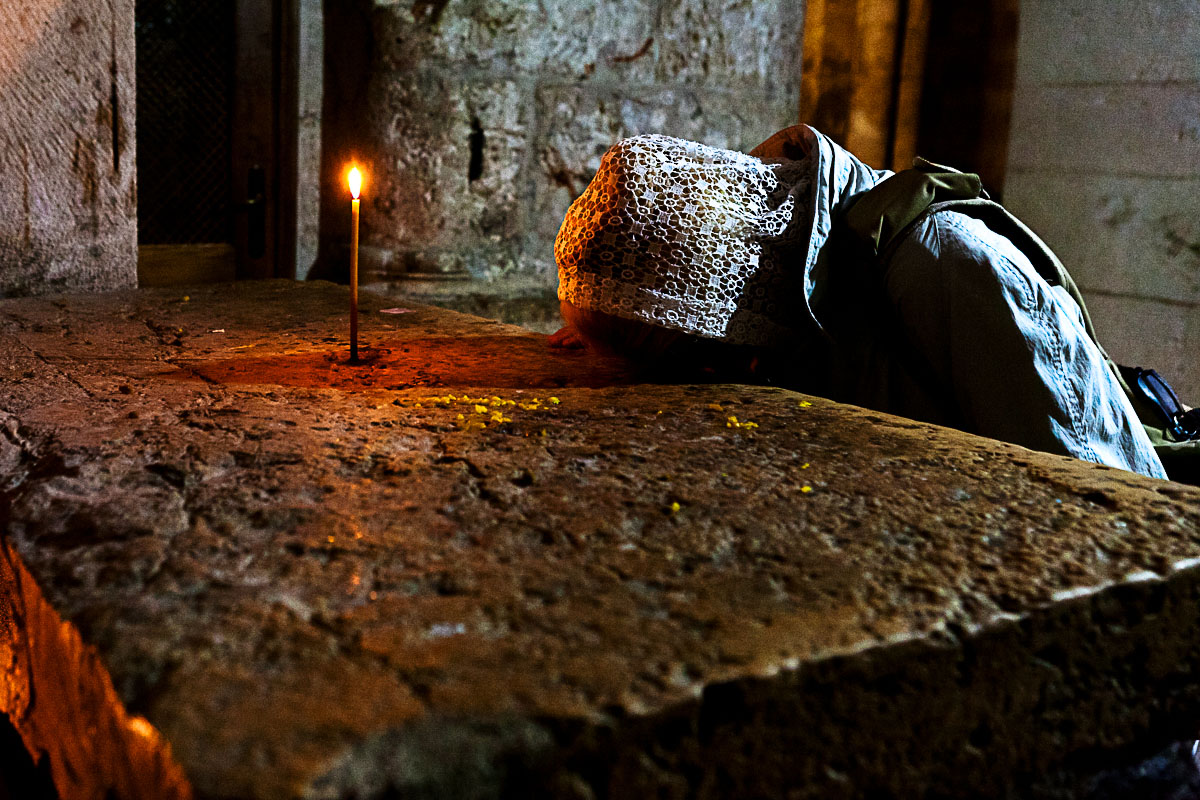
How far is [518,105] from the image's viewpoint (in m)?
4.18

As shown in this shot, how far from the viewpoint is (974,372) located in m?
1.98

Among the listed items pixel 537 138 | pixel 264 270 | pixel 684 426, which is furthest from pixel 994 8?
pixel 684 426

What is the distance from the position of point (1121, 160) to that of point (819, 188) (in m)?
3.38

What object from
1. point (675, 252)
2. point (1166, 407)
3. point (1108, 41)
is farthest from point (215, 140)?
point (1108, 41)

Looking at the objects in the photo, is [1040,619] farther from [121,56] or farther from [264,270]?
[264,270]

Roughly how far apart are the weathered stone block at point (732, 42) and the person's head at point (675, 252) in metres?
2.63

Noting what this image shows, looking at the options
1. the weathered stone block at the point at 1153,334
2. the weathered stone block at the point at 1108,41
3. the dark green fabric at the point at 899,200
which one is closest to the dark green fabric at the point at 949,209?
the dark green fabric at the point at 899,200

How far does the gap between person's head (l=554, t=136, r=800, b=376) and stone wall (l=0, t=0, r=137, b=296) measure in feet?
6.02

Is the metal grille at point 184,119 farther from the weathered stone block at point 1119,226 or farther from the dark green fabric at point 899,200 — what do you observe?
the weathered stone block at point 1119,226

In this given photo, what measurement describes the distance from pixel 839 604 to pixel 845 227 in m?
1.25

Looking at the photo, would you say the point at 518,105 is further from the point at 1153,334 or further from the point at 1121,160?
the point at 1153,334

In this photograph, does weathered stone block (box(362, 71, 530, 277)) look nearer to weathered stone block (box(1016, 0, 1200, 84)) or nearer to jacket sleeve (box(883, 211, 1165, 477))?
jacket sleeve (box(883, 211, 1165, 477))

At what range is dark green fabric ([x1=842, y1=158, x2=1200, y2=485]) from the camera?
6.67 ft

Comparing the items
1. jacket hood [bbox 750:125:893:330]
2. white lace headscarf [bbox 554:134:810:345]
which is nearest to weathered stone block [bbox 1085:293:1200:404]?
jacket hood [bbox 750:125:893:330]
